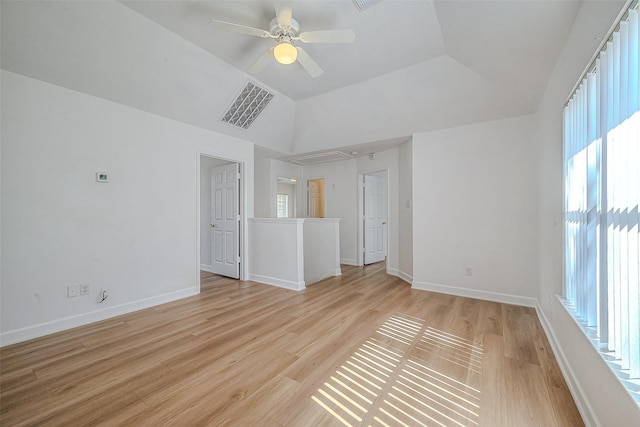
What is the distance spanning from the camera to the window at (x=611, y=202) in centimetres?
103

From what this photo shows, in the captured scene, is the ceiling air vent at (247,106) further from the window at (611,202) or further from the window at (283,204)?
the window at (283,204)

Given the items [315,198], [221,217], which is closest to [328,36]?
[221,217]

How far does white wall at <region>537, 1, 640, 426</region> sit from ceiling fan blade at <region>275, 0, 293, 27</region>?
1.94 metres

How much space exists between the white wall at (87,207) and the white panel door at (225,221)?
885 millimetres

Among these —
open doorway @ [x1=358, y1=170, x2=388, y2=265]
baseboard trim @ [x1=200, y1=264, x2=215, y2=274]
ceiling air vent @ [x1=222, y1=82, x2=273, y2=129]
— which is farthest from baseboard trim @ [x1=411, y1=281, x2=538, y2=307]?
baseboard trim @ [x1=200, y1=264, x2=215, y2=274]

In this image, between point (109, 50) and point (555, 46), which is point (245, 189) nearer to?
point (109, 50)

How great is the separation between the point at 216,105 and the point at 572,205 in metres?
4.09

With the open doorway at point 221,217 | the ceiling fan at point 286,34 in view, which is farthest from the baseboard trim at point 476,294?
the ceiling fan at point 286,34

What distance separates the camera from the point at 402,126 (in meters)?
3.90

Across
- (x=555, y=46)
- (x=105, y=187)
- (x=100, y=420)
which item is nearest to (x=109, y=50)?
(x=105, y=187)

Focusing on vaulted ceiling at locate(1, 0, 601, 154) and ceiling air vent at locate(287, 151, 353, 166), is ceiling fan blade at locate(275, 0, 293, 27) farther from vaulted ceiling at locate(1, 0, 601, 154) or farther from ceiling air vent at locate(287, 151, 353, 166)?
ceiling air vent at locate(287, 151, 353, 166)

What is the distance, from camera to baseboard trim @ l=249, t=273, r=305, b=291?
3.97 metres

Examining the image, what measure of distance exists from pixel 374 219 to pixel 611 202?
4.79 metres

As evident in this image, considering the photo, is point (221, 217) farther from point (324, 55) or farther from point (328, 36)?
point (328, 36)
